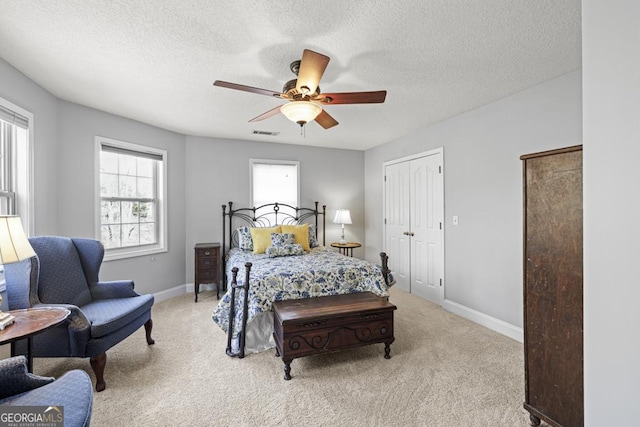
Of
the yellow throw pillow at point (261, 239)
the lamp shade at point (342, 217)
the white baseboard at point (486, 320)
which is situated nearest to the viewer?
the white baseboard at point (486, 320)

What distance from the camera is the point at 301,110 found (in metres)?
2.19

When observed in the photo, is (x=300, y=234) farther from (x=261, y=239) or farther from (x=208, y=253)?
(x=208, y=253)

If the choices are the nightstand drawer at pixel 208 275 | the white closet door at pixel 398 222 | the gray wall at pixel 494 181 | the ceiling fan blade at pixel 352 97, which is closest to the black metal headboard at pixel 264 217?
the nightstand drawer at pixel 208 275

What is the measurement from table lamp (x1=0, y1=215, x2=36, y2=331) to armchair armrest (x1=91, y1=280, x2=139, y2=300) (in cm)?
96

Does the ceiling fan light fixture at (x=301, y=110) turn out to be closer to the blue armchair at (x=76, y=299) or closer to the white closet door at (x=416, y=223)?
the blue armchair at (x=76, y=299)

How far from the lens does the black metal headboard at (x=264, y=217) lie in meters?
4.75

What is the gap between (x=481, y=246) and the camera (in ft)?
11.1

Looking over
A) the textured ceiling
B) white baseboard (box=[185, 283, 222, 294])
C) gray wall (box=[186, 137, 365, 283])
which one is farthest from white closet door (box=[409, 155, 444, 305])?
white baseboard (box=[185, 283, 222, 294])

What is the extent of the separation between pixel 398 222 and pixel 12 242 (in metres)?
4.48

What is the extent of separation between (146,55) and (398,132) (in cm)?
343

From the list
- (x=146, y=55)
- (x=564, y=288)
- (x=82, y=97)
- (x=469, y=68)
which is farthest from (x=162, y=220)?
(x=564, y=288)

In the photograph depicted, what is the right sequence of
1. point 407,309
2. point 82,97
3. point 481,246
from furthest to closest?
1. point 407,309
2. point 481,246
3. point 82,97

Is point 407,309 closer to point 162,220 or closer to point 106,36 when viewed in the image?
point 162,220

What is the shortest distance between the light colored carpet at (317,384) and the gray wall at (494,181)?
544 mm
